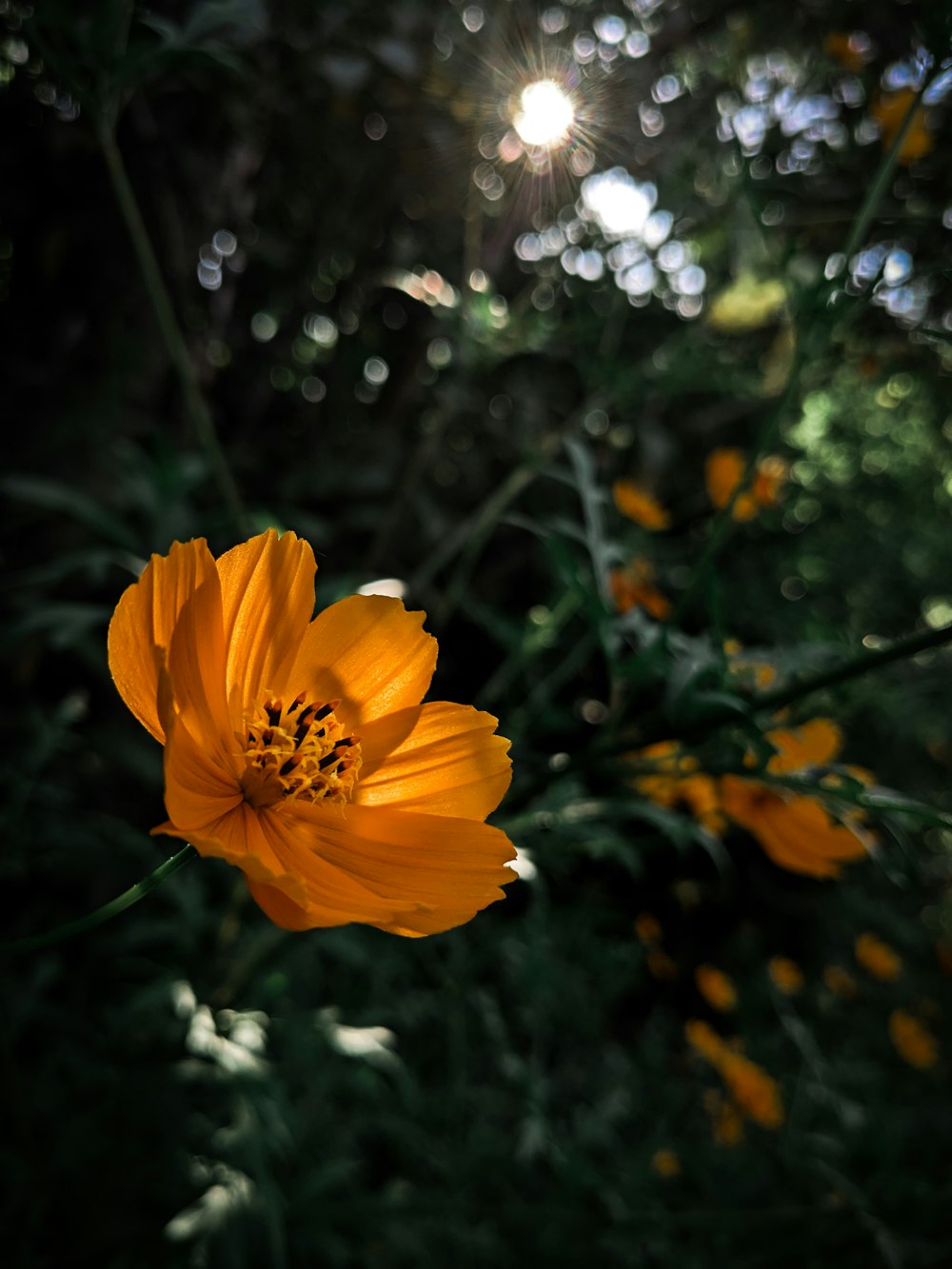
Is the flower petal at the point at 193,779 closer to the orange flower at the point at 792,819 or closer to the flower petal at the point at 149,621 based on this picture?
the flower petal at the point at 149,621

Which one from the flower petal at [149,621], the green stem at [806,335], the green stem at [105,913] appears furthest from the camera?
the green stem at [806,335]

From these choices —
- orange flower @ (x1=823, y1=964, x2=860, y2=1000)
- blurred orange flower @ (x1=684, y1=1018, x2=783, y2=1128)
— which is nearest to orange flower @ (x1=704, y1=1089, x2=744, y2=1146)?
blurred orange flower @ (x1=684, y1=1018, x2=783, y2=1128)

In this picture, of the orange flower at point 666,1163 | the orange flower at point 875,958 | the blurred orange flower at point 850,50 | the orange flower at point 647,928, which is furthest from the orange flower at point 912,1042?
the blurred orange flower at point 850,50

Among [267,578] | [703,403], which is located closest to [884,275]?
[267,578]

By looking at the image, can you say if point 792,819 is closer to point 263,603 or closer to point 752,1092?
point 263,603

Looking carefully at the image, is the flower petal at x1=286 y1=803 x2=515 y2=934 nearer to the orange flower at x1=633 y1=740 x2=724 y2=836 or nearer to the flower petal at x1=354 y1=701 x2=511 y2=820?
the flower petal at x1=354 y1=701 x2=511 y2=820
